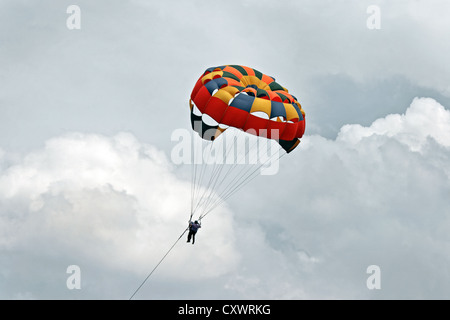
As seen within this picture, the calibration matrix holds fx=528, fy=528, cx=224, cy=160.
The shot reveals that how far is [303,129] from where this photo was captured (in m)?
35.2

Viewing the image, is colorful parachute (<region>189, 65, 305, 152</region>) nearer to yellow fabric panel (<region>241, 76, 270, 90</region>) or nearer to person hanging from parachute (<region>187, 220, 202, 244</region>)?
yellow fabric panel (<region>241, 76, 270, 90</region>)

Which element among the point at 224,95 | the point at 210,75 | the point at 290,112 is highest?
the point at 210,75

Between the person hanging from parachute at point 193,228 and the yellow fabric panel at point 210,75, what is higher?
the yellow fabric panel at point 210,75

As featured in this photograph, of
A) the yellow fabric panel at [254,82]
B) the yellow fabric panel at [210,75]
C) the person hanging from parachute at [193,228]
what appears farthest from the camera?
the yellow fabric panel at [254,82]

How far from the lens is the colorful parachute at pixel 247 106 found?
32531 mm

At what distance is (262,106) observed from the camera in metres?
32.4

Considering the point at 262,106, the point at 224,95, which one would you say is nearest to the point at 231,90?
the point at 224,95

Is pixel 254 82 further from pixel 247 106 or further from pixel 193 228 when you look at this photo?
pixel 193 228

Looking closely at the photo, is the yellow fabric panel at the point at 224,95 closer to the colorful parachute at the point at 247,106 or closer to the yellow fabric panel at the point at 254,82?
the colorful parachute at the point at 247,106

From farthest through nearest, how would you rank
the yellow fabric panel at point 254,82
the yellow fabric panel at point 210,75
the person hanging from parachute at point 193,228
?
the yellow fabric panel at point 254,82 → the yellow fabric panel at point 210,75 → the person hanging from parachute at point 193,228

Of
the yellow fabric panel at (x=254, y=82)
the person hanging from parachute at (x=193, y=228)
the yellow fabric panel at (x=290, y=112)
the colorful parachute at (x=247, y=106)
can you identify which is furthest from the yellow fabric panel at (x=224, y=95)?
the person hanging from parachute at (x=193, y=228)

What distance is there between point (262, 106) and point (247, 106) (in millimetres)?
928
